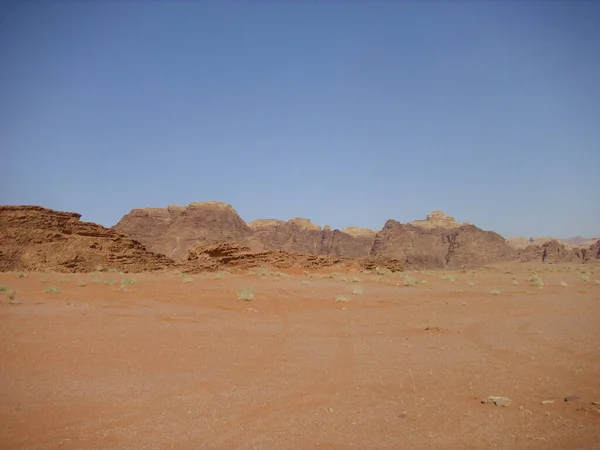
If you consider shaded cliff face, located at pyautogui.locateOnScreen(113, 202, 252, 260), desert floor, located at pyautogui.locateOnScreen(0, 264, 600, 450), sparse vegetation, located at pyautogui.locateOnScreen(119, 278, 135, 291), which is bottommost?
desert floor, located at pyautogui.locateOnScreen(0, 264, 600, 450)

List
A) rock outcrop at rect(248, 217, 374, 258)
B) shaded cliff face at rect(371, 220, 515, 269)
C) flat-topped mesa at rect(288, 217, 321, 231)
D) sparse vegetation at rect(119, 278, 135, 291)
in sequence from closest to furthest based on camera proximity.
Result: sparse vegetation at rect(119, 278, 135, 291), shaded cliff face at rect(371, 220, 515, 269), rock outcrop at rect(248, 217, 374, 258), flat-topped mesa at rect(288, 217, 321, 231)

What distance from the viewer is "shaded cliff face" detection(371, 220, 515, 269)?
74562 millimetres

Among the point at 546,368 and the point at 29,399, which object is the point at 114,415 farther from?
the point at 546,368

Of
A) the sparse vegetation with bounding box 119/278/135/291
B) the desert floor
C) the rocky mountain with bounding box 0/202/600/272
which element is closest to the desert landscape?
the desert floor

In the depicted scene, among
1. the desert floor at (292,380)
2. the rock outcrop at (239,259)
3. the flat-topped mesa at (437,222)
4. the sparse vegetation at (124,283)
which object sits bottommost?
the desert floor at (292,380)

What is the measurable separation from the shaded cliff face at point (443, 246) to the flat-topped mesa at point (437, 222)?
9887 mm

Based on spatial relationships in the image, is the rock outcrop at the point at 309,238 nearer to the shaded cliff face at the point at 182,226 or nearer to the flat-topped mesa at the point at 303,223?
the flat-topped mesa at the point at 303,223

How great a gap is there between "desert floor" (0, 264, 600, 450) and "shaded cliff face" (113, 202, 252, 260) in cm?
5293

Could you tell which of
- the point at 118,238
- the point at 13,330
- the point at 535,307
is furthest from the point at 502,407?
the point at 118,238

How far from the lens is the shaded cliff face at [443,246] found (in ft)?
245

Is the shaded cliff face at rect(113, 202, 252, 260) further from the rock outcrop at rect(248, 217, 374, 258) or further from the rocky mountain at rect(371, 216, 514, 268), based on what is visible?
the rocky mountain at rect(371, 216, 514, 268)

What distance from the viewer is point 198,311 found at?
1321 cm

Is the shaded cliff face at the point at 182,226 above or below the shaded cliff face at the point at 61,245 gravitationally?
above

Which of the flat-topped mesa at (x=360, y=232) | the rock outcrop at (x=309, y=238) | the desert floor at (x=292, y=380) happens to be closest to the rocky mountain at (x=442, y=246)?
the rock outcrop at (x=309, y=238)
